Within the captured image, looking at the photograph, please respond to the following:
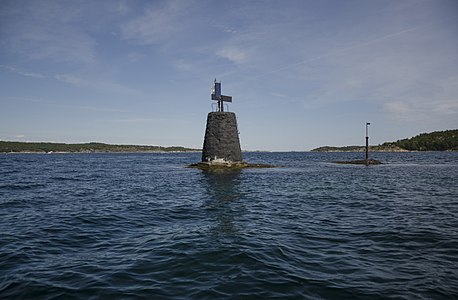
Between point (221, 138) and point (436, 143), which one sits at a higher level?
point (436, 143)

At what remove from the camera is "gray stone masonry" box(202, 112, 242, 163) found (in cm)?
3609

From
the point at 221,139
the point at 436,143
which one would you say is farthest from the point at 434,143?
the point at 221,139

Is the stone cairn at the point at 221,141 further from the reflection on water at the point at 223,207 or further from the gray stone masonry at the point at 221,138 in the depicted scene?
the reflection on water at the point at 223,207

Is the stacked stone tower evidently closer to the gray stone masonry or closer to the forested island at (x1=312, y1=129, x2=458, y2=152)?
the gray stone masonry

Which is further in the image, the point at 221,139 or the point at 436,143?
the point at 436,143

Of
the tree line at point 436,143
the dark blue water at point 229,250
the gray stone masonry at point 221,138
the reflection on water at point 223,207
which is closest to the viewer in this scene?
the dark blue water at point 229,250

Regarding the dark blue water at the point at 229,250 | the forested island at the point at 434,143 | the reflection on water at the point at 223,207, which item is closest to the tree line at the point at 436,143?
the forested island at the point at 434,143

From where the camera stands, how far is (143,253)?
7.65 metres

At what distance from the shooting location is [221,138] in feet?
118

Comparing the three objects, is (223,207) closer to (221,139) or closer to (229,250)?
(229,250)

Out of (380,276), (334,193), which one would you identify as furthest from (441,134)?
(380,276)

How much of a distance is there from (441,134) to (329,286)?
198 m

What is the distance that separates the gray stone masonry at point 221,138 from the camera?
36.1 m

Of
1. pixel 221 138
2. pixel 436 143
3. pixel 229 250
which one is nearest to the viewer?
pixel 229 250
